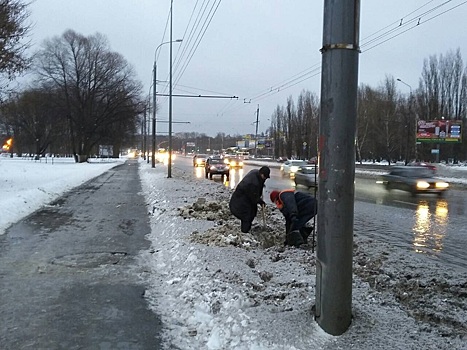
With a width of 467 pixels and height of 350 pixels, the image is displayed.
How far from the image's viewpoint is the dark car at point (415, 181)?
22.8 metres

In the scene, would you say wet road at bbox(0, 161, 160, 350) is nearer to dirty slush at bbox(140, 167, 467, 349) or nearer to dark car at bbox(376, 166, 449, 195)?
dirty slush at bbox(140, 167, 467, 349)

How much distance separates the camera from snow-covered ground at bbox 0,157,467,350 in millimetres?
4051

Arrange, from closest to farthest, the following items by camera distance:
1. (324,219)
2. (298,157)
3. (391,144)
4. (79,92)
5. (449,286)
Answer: (324,219) → (449,286) → (79,92) → (391,144) → (298,157)

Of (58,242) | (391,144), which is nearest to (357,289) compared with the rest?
(58,242)

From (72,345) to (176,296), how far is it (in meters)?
1.67

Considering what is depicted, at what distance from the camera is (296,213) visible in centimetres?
823

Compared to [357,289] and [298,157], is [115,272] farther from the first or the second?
[298,157]

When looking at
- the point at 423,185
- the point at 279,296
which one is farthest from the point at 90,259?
the point at 423,185

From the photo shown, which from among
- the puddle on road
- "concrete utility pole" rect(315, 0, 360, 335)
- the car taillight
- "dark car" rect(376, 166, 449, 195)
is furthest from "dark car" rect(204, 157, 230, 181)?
"concrete utility pole" rect(315, 0, 360, 335)

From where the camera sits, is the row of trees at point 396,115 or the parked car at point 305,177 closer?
the parked car at point 305,177

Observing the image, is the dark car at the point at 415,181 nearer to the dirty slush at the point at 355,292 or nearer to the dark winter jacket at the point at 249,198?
the dirty slush at the point at 355,292

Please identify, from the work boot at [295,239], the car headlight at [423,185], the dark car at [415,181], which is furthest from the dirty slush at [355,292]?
the dark car at [415,181]

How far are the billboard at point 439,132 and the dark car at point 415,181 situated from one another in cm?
3412

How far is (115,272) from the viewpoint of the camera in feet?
23.5
